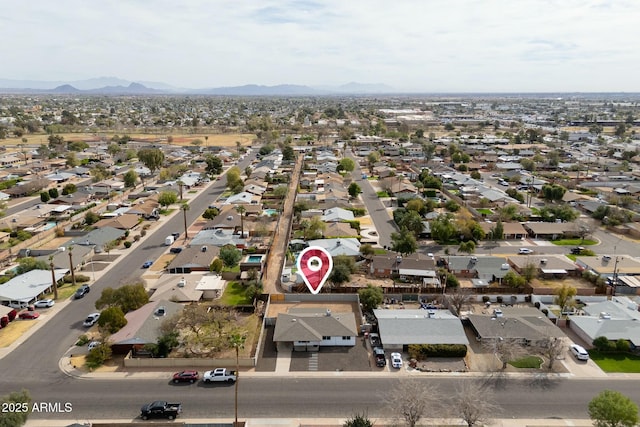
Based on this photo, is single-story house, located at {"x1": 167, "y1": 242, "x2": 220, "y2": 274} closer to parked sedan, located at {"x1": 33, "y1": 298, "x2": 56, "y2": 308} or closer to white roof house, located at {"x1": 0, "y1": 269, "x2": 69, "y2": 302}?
parked sedan, located at {"x1": 33, "y1": 298, "x2": 56, "y2": 308}

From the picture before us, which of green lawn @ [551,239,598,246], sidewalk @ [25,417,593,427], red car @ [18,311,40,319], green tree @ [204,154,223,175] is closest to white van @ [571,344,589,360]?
sidewalk @ [25,417,593,427]

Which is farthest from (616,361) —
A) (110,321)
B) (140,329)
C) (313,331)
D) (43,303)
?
(43,303)

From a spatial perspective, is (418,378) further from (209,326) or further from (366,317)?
(209,326)

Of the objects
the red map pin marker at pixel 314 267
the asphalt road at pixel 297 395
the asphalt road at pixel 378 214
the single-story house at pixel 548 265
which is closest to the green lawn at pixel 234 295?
the red map pin marker at pixel 314 267

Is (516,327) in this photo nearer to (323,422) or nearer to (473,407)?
(473,407)

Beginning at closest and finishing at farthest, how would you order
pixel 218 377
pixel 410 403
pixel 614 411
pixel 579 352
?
pixel 614 411 → pixel 410 403 → pixel 218 377 → pixel 579 352

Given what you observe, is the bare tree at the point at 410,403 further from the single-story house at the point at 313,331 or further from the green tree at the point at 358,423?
the single-story house at the point at 313,331
